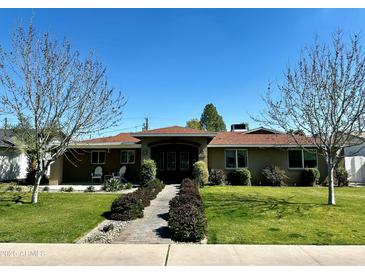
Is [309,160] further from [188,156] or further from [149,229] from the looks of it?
[149,229]

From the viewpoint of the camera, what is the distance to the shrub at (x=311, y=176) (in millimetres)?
18453

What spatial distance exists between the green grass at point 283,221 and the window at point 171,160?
10359mm

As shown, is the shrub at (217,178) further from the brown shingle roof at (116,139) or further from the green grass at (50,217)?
the green grass at (50,217)

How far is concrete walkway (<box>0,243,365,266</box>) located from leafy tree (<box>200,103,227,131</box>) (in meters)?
48.4

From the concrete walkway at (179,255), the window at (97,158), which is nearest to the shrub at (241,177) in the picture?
the window at (97,158)

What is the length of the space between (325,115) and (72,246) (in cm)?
1033

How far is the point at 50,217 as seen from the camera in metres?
8.75

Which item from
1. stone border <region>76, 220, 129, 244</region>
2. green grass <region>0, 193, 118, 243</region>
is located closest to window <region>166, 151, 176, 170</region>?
green grass <region>0, 193, 118, 243</region>

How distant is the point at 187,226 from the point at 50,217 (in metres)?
4.96

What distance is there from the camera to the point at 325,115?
1115 centimetres

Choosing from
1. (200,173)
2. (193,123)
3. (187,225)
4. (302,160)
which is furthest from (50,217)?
(193,123)

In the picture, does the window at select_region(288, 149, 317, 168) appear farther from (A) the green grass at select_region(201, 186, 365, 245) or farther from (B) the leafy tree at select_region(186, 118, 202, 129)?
(B) the leafy tree at select_region(186, 118, 202, 129)

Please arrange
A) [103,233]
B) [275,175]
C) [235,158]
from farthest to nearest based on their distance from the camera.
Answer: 1. [235,158]
2. [275,175]
3. [103,233]
